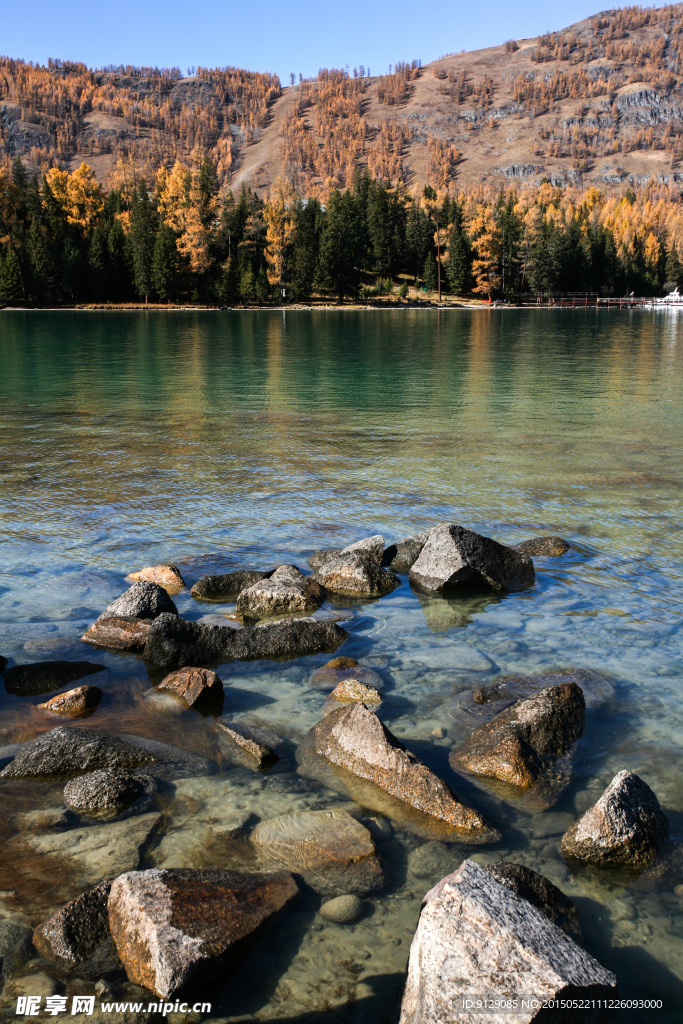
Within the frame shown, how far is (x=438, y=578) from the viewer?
9039 millimetres

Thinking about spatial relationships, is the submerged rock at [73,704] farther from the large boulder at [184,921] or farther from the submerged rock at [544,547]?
the submerged rock at [544,547]

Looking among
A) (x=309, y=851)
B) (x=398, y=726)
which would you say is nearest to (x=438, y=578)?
(x=398, y=726)

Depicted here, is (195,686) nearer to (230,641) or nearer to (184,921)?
(230,641)

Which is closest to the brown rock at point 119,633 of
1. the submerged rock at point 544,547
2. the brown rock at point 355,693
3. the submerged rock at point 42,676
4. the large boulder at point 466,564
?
the submerged rock at point 42,676

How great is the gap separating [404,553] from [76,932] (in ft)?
22.0

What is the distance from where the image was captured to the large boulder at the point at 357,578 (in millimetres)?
9078

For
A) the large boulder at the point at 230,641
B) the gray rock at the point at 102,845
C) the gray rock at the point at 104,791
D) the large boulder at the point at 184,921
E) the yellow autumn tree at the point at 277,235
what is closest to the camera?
the large boulder at the point at 184,921

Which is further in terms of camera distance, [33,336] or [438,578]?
[33,336]

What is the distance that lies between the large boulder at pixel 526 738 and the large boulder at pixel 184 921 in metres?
1.85

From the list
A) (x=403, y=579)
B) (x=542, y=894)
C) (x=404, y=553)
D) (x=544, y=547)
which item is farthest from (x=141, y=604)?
(x=544, y=547)

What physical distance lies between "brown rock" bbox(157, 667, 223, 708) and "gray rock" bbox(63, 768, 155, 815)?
122 centimetres

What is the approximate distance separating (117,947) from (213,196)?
4792 inches

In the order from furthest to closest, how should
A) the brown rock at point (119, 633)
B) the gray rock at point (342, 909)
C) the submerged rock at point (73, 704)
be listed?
the brown rock at point (119, 633)
the submerged rock at point (73, 704)
the gray rock at point (342, 909)

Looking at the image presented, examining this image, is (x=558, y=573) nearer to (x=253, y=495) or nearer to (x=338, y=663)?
(x=338, y=663)
